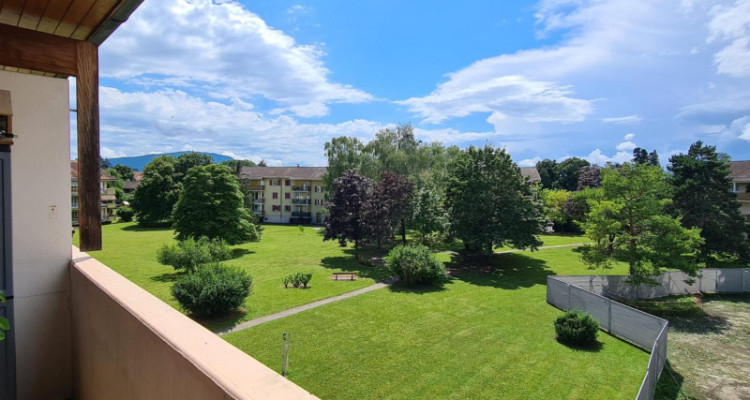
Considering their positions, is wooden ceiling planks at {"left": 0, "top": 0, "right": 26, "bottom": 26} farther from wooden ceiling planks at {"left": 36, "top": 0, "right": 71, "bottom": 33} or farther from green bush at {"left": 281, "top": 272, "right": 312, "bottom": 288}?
green bush at {"left": 281, "top": 272, "right": 312, "bottom": 288}

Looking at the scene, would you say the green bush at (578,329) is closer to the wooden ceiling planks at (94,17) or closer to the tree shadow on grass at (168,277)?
the wooden ceiling planks at (94,17)

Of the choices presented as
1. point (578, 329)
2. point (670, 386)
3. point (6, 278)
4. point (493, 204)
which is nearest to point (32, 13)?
point (6, 278)

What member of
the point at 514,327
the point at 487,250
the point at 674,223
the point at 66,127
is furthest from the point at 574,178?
the point at 66,127

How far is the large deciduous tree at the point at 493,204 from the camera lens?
2527 cm

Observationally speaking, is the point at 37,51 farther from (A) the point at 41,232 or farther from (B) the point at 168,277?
(B) the point at 168,277

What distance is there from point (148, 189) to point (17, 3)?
5410 centimetres

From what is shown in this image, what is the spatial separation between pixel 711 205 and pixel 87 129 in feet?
110

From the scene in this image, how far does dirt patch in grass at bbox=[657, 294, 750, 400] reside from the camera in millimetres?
11148

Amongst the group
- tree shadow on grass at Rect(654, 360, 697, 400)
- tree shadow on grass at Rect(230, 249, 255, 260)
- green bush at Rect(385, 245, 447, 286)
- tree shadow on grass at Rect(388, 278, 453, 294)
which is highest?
green bush at Rect(385, 245, 447, 286)

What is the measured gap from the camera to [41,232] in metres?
3.94

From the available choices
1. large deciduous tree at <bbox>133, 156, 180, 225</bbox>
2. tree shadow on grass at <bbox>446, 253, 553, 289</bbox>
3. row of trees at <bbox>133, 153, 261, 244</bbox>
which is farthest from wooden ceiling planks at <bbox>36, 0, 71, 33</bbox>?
large deciduous tree at <bbox>133, 156, 180, 225</bbox>

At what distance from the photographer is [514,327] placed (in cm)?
1525

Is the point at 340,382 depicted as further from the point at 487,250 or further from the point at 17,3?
the point at 487,250

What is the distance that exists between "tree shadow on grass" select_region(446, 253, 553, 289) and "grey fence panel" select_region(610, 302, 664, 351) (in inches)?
290
